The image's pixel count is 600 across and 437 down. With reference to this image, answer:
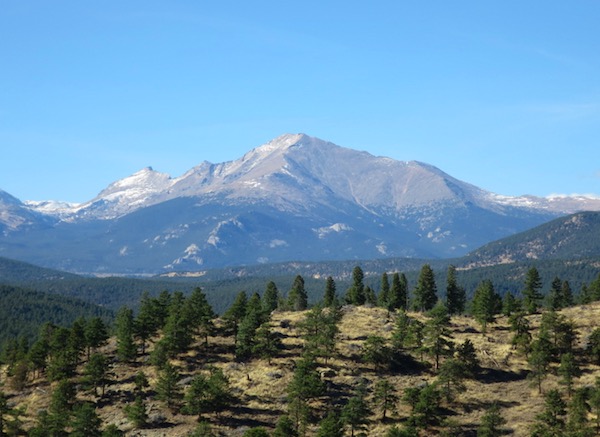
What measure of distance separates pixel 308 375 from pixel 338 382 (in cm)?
898

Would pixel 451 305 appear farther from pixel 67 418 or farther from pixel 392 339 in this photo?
pixel 67 418

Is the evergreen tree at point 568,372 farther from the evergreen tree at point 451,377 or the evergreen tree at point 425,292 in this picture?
the evergreen tree at point 425,292

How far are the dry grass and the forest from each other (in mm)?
317

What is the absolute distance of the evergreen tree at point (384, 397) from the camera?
4542 inches

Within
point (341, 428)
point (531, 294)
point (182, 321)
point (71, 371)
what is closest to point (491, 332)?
point (531, 294)

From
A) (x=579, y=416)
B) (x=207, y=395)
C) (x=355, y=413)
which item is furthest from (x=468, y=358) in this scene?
(x=207, y=395)

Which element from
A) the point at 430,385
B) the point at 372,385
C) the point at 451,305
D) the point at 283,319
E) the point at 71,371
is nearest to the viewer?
the point at 430,385

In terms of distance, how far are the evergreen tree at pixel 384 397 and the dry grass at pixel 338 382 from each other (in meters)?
1.52

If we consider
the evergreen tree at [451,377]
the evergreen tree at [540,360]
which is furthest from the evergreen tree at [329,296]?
the evergreen tree at [540,360]

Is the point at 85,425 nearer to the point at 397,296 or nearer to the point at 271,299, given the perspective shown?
the point at 271,299

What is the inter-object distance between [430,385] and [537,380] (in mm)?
19628

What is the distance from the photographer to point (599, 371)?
4934 inches

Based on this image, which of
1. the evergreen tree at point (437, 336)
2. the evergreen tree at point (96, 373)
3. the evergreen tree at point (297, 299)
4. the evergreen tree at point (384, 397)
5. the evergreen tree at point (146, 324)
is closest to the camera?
the evergreen tree at point (384, 397)

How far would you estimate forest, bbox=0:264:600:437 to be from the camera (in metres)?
111
